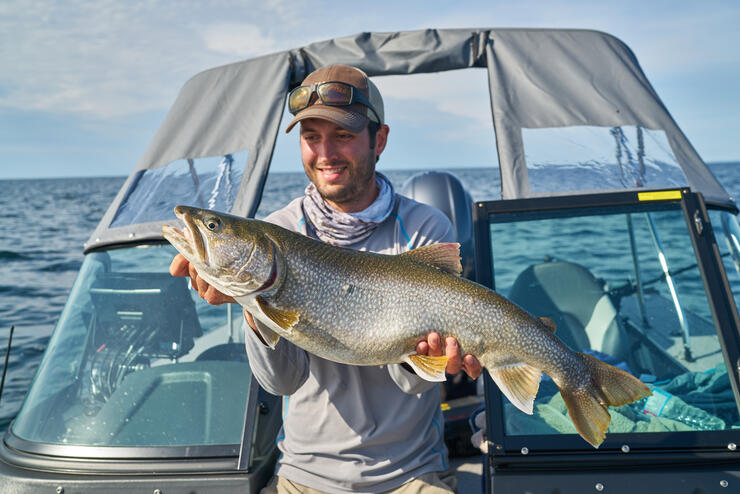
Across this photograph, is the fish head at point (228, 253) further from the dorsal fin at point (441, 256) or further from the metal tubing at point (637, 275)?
the metal tubing at point (637, 275)

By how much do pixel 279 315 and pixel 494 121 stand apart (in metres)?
2.49

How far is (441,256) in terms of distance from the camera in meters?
2.68

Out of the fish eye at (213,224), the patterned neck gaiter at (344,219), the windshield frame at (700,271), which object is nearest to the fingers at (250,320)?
the fish eye at (213,224)

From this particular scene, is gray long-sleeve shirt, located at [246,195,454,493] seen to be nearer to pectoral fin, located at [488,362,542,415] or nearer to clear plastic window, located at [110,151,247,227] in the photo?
pectoral fin, located at [488,362,542,415]

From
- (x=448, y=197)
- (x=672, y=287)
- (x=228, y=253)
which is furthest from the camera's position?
(x=448, y=197)

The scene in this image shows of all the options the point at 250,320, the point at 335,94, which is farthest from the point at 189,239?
the point at 335,94

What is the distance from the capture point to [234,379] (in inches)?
137

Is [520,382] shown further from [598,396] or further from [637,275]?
[637,275]

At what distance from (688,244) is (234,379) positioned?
289cm

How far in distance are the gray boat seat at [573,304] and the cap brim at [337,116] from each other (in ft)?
4.83

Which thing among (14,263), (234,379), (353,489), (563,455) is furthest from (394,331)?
(14,263)

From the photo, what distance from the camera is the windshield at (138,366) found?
128 inches

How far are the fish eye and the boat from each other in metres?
1.28

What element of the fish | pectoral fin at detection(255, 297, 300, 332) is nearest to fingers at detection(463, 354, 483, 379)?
the fish
